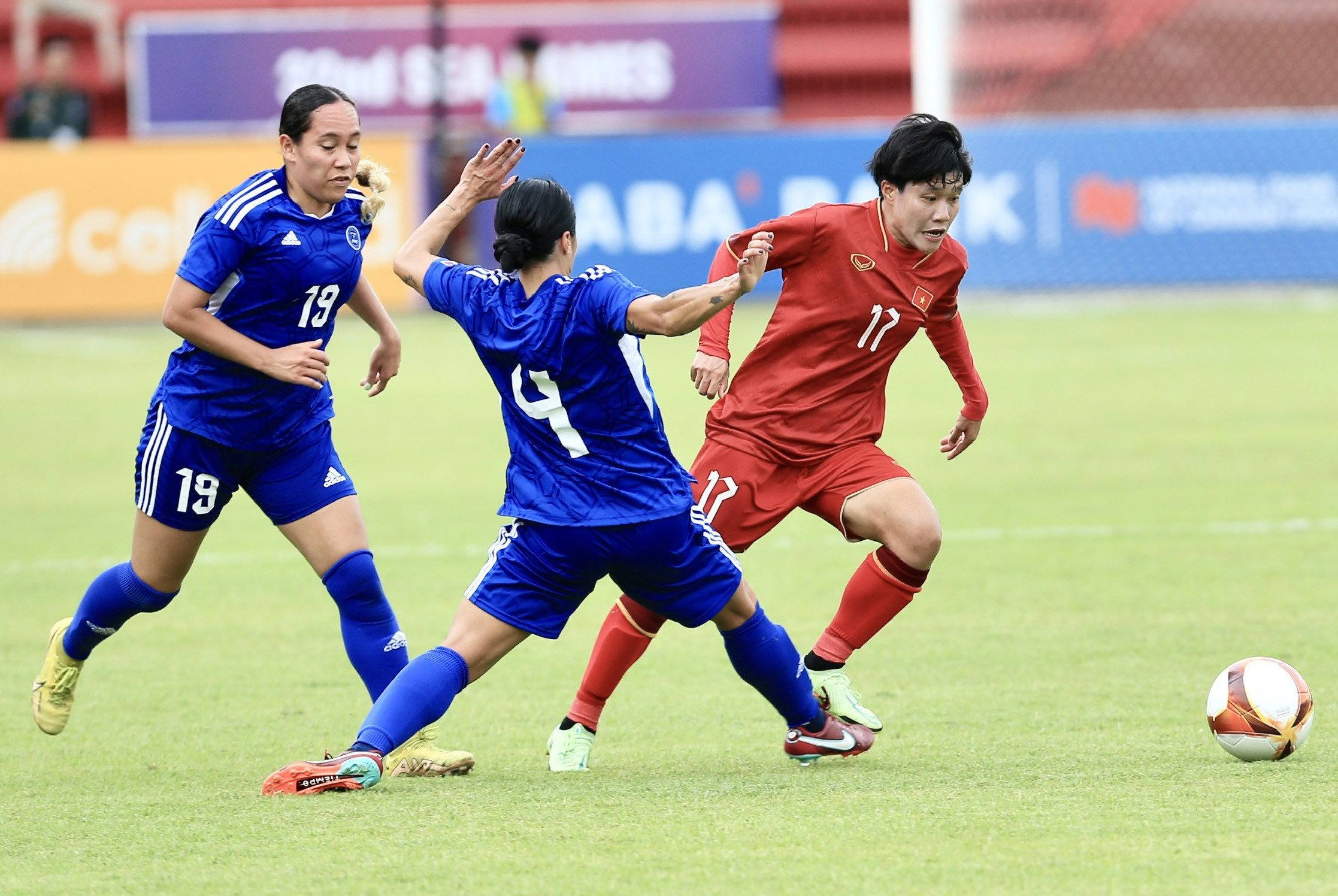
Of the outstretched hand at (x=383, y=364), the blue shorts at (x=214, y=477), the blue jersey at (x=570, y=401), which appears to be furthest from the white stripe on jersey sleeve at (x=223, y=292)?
the blue jersey at (x=570, y=401)

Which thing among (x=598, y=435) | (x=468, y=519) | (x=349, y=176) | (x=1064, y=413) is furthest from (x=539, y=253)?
(x=1064, y=413)

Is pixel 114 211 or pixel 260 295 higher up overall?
pixel 114 211

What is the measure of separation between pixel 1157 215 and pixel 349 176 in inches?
541

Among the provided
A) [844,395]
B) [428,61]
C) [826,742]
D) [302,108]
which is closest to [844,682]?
[826,742]

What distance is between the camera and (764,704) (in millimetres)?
5719

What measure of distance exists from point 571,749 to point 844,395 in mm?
1384

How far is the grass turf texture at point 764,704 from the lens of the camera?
377 centimetres

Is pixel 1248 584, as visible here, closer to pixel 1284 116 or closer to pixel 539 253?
pixel 539 253

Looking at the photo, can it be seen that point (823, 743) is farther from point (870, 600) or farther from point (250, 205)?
point (250, 205)

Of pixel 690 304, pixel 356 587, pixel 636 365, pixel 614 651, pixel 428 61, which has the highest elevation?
pixel 428 61

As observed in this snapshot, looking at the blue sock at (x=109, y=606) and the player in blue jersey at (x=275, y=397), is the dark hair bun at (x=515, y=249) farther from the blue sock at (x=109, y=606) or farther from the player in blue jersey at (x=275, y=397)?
the blue sock at (x=109, y=606)

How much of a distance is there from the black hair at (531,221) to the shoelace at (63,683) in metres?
Result: 1.97

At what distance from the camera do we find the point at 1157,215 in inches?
683

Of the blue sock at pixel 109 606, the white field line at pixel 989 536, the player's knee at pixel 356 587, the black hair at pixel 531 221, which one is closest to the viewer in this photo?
the black hair at pixel 531 221
